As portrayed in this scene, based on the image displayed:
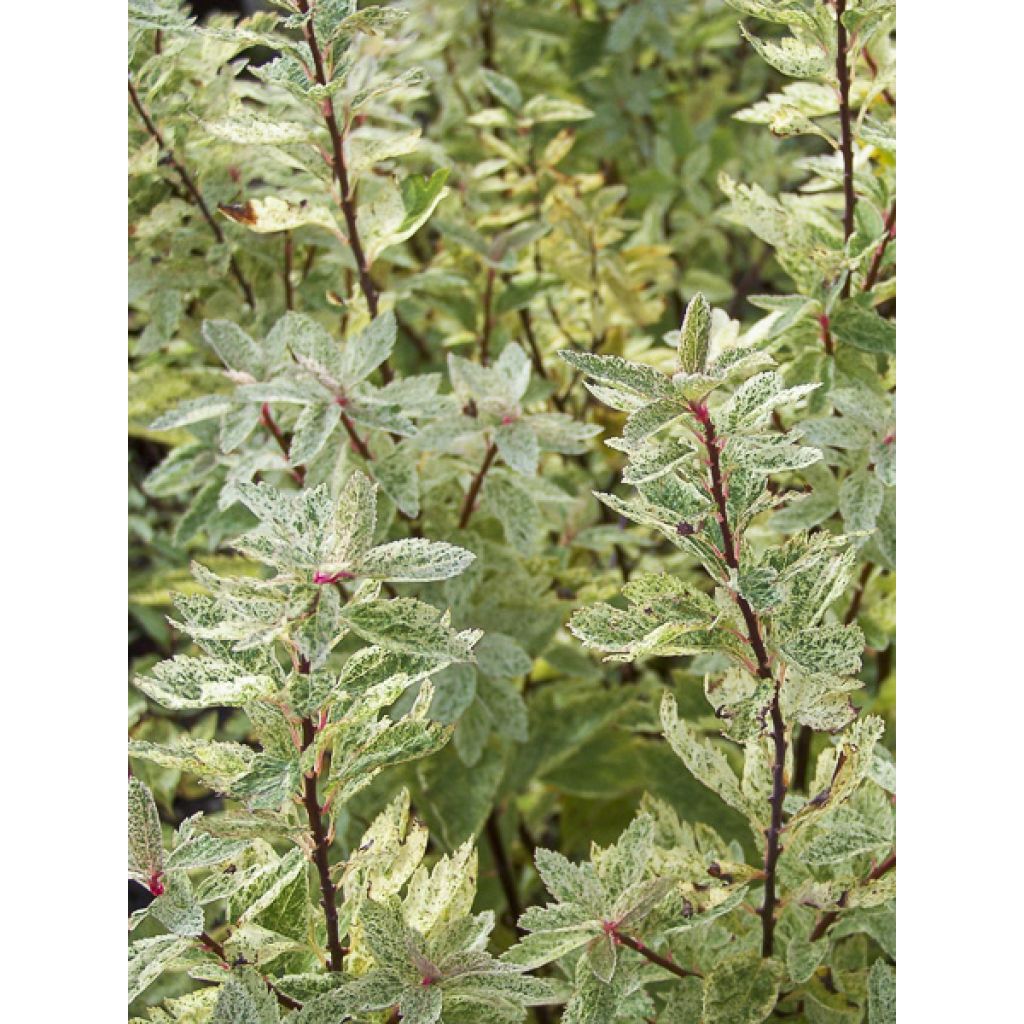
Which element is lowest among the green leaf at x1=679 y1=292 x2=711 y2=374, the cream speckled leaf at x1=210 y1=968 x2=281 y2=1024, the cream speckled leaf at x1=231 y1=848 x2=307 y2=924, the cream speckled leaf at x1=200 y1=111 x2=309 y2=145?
the cream speckled leaf at x1=210 y1=968 x2=281 y2=1024

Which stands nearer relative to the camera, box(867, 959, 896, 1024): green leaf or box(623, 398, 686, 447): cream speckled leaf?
box(623, 398, 686, 447): cream speckled leaf

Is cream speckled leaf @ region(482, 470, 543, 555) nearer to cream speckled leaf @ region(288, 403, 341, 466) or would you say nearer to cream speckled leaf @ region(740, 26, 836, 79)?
cream speckled leaf @ region(288, 403, 341, 466)

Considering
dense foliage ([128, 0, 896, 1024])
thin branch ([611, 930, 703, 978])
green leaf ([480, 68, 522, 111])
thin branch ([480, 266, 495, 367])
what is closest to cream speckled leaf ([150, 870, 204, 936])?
dense foliage ([128, 0, 896, 1024])

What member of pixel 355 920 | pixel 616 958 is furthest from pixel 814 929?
pixel 355 920

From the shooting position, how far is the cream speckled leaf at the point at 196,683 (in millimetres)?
643

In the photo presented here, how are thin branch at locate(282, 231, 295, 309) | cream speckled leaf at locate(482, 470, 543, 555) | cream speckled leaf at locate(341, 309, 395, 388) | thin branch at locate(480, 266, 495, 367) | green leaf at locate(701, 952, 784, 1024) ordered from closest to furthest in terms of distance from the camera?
1. green leaf at locate(701, 952, 784, 1024)
2. cream speckled leaf at locate(341, 309, 395, 388)
3. cream speckled leaf at locate(482, 470, 543, 555)
4. thin branch at locate(282, 231, 295, 309)
5. thin branch at locate(480, 266, 495, 367)

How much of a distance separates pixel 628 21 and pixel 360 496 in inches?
56.0

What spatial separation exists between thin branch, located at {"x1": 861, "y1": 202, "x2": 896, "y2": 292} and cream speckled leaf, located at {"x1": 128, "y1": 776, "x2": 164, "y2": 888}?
693 millimetres

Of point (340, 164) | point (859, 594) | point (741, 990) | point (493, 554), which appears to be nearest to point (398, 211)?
point (340, 164)

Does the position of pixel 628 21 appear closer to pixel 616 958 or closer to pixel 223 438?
pixel 223 438

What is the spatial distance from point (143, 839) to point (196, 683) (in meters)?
A: 0.12

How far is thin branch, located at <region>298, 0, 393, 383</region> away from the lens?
0.91m

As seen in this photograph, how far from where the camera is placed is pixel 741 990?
778 mm

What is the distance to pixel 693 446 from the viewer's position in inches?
27.7
